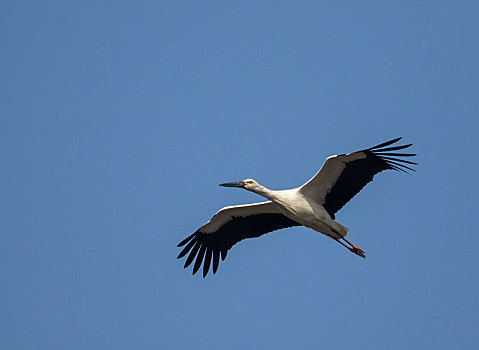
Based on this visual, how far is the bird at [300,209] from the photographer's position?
1436 centimetres

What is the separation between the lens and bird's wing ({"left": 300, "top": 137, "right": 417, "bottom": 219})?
14.2 meters

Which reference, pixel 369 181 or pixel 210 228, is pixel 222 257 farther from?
pixel 369 181

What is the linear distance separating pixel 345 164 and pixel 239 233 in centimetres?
287

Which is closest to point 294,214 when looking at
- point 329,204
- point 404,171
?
point 329,204

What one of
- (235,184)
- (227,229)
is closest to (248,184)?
(235,184)

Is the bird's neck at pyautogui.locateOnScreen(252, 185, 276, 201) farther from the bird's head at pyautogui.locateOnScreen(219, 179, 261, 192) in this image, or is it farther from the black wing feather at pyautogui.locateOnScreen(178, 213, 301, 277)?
the black wing feather at pyautogui.locateOnScreen(178, 213, 301, 277)

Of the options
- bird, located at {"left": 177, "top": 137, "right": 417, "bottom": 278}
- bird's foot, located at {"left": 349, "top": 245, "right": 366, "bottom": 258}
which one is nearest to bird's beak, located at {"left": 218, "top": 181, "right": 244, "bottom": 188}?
bird, located at {"left": 177, "top": 137, "right": 417, "bottom": 278}

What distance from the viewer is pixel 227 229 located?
16094 millimetres

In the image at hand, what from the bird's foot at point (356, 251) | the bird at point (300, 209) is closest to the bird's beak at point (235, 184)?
the bird at point (300, 209)

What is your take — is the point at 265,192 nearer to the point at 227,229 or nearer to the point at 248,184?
the point at 248,184

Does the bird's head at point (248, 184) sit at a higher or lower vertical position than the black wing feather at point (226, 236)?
higher

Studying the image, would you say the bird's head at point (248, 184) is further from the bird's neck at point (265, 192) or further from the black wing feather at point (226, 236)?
the black wing feather at point (226, 236)

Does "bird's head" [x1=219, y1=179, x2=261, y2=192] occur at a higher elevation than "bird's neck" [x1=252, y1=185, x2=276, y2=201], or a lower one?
higher

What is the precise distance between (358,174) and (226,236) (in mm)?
3183
